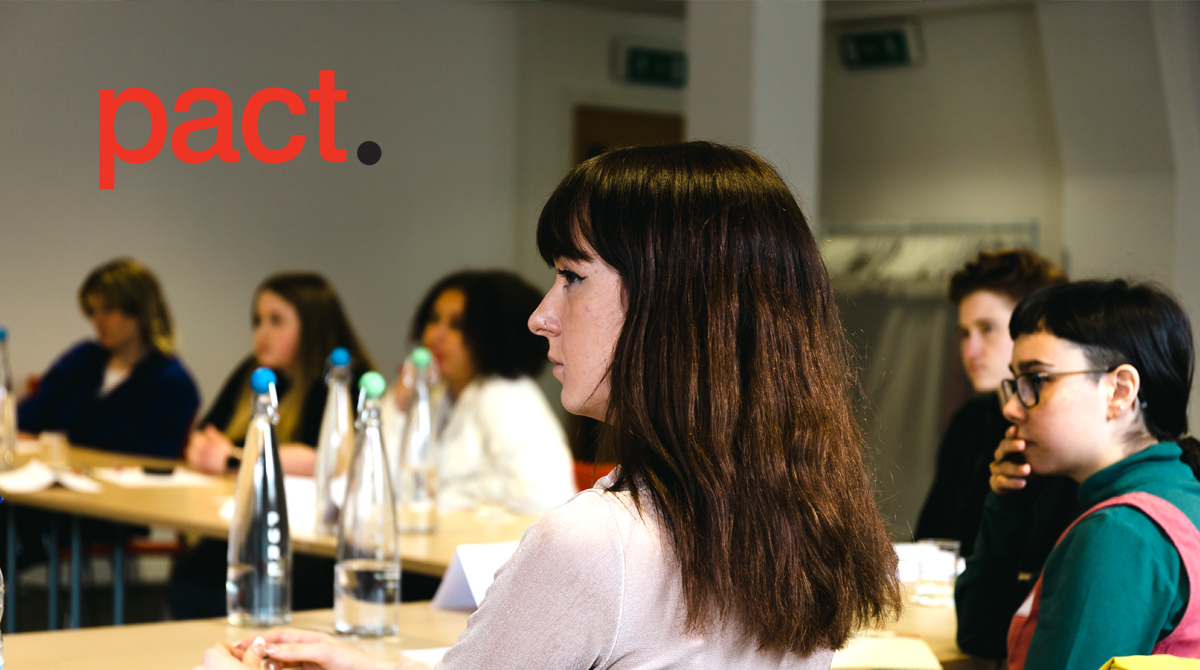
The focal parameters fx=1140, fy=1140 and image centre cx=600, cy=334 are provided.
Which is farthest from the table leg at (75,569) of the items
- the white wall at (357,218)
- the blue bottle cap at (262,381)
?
the blue bottle cap at (262,381)

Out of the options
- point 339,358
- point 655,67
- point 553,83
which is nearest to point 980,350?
point 339,358

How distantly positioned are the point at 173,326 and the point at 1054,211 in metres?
3.61

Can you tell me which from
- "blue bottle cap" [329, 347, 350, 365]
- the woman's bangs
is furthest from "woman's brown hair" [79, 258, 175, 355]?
the woman's bangs

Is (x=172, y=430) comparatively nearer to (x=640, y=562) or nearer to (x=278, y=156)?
(x=278, y=156)

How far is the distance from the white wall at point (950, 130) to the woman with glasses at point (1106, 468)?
115 inches

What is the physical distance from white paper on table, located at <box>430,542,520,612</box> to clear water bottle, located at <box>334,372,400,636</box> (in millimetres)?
93

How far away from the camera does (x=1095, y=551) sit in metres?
1.31

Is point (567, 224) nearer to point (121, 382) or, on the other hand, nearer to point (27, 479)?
point (27, 479)

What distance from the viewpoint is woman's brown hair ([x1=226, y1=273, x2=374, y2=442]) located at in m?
3.28

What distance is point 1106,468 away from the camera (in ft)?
4.79

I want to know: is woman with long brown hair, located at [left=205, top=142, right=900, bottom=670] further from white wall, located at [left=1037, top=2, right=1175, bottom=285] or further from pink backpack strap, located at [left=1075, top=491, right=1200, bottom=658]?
white wall, located at [left=1037, top=2, right=1175, bottom=285]

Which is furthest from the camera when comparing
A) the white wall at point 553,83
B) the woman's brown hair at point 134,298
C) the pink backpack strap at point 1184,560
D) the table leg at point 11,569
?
the white wall at point 553,83

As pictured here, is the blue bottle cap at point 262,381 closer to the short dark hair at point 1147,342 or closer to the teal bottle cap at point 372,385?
the teal bottle cap at point 372,385

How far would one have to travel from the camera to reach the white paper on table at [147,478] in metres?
2.98
